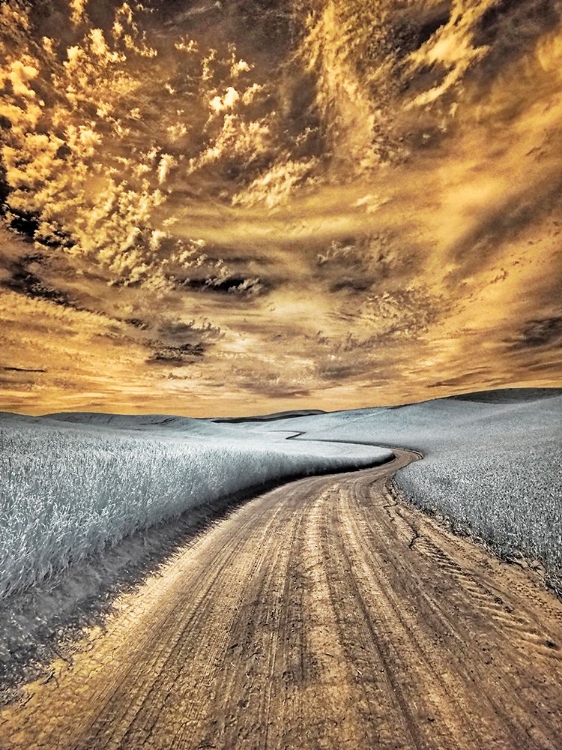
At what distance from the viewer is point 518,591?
404 centimetres

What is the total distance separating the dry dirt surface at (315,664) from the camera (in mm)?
2199

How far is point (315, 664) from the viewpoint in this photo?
9.11ft

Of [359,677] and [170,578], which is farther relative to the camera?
[170,578]

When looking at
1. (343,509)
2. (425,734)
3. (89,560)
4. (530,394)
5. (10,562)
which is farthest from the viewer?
(530,394)

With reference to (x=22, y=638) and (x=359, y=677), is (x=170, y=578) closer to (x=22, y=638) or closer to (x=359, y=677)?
(x=22, y=638)

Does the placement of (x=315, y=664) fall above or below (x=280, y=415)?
below

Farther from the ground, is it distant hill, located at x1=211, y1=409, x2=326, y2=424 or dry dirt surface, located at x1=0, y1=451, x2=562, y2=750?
distant hill, located at x1=211, y1=409, x2=326, y2=424

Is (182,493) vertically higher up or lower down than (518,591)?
higher up

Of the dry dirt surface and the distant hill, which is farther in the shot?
the distant hill

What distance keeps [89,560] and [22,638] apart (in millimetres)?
1482

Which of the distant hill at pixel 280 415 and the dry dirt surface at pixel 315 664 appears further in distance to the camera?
the distant hill at pixel 280 415

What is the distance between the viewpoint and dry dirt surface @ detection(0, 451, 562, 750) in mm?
2199

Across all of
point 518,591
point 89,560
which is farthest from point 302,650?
point 89,560

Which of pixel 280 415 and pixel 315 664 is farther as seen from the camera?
pixel 280 415
